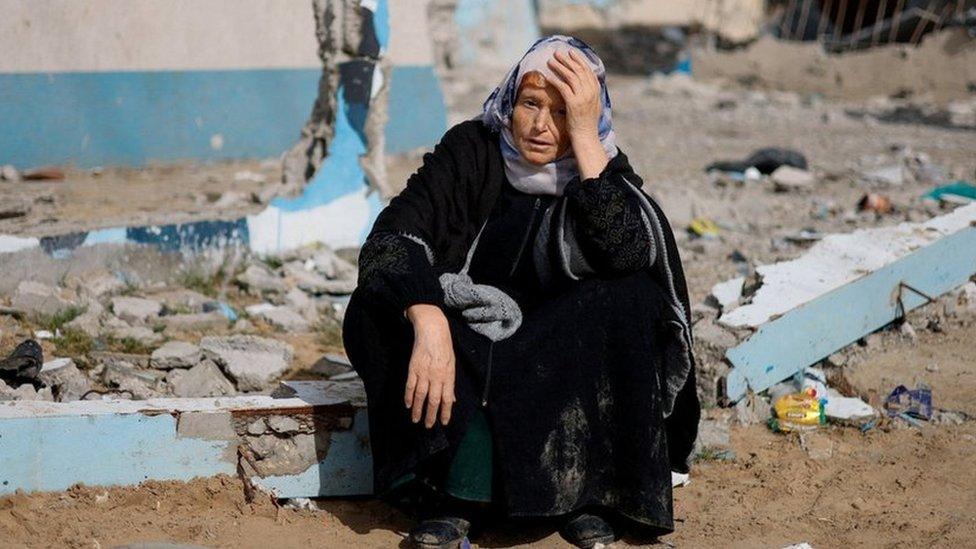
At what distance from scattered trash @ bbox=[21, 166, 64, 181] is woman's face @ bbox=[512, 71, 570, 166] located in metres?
4.44

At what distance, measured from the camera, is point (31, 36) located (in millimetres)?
7129

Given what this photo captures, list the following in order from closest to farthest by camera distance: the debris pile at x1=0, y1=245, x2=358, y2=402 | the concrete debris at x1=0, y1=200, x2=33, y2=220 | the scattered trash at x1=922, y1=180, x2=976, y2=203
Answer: the debris pile at x1=0, y1=245, x2=358, y2=402 → the concrete debris at x1=0, y1=200, x2=33, y2=220 → the scattered trash at x1=922, y1=180, x2=976, y2=203

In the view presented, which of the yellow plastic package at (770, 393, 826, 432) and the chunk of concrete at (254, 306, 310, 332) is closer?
the yellow plastic package at (770, 393, 826, 432)

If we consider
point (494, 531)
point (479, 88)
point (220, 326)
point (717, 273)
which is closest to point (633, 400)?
point (494, 531)

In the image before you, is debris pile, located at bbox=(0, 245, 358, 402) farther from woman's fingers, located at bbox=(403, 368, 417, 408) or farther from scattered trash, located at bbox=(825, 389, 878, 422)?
scattered trash, located at bbox=(825, 389, 878, 422)

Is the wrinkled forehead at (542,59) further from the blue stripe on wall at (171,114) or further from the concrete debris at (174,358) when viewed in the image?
the blue stripe on wall at (171,114)

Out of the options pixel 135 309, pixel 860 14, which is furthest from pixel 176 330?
pixel 860 14

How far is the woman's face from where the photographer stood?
11.7 ft

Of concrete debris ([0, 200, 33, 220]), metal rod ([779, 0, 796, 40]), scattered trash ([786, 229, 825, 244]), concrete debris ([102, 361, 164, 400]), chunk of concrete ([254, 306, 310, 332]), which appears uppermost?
metal rod ([779, 0, 796, 40])

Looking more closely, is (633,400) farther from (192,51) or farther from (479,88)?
(479,88)

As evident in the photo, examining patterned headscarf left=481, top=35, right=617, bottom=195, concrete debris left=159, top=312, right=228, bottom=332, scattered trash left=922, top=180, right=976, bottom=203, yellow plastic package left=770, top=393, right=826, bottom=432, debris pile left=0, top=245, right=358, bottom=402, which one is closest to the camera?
patterned headscarf left=481, top=35, right=617, bottom=195

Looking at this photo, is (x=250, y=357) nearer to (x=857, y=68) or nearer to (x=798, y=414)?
(x=798, y=414)

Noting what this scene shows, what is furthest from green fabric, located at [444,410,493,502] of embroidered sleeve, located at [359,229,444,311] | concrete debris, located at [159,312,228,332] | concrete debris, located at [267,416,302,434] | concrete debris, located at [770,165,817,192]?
concrete debris, located at [770,165,817,192]

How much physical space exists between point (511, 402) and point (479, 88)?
407 inches
